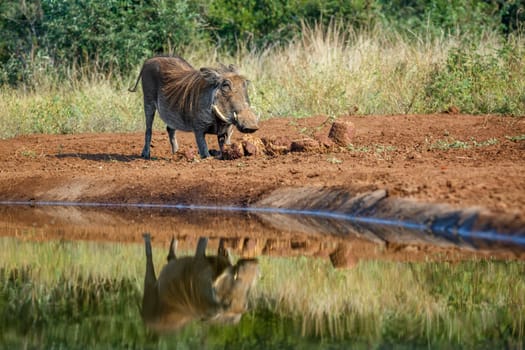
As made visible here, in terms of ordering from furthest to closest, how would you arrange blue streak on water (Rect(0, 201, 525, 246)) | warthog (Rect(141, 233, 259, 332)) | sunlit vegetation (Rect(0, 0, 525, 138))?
1. sunlit vegetation (Rect(0, 0, 525, 138))
2. blue streak on water (Rect(0, 201, 525, 246))
3. warthog (Rect(141, 233, 259, 332))

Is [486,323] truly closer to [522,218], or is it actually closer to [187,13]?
[522,218]

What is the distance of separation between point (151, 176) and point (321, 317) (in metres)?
5.55

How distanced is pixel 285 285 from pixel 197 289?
0.65 meters

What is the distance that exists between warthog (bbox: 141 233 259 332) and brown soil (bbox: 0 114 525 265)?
88 cm

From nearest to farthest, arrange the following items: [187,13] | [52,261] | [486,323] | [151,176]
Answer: [486,323] < [52,261] < [151,176] < [187,13]

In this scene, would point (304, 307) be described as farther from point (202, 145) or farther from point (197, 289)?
point (202, 145)

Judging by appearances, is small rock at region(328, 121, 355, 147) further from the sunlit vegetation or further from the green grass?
the green grass

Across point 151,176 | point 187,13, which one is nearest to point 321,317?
point 151,176

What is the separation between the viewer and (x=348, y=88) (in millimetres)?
16062

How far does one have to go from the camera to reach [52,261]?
27.8ft

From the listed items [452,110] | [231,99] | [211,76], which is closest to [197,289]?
[231,99]

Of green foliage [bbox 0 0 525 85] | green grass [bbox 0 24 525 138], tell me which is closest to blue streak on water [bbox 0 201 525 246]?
green grass [bbox 0 24 525 138]

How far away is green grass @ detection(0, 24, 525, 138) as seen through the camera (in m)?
15.2

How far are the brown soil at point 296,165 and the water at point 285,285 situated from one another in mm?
483
